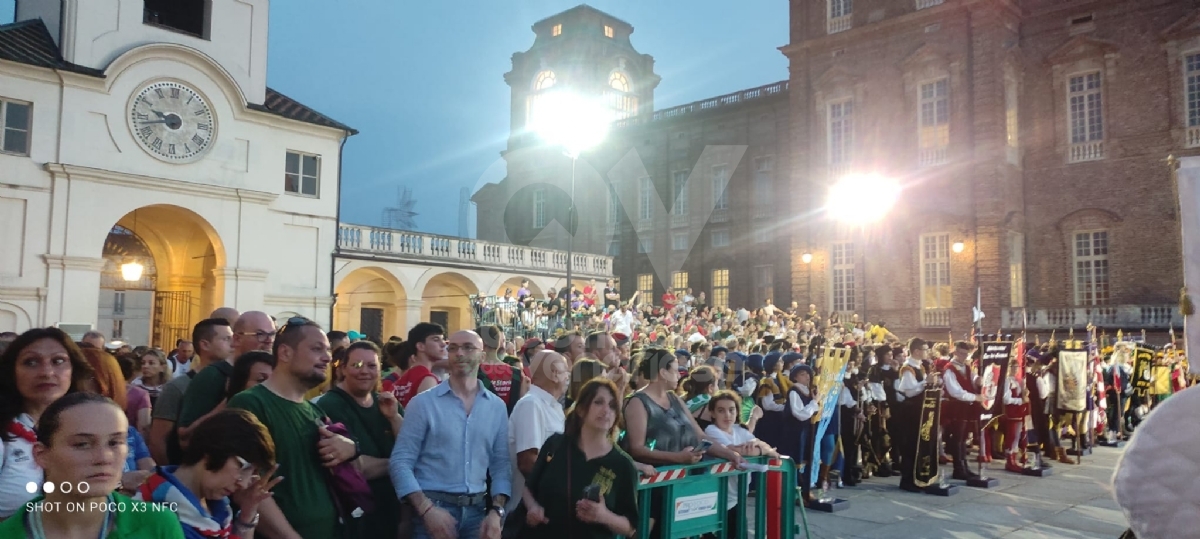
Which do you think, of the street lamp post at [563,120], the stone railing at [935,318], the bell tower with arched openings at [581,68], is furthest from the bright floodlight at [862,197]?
the bell tower with arched openings at [581,68]

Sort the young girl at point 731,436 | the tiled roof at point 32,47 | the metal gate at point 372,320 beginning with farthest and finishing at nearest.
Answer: the metal gate at point 372,320 → the tiled roof at point 32,47 → the young girl at point 731,436

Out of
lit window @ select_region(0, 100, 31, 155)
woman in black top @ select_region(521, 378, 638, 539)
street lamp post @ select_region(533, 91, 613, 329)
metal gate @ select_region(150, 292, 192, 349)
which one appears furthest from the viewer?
street lamp post @ select_region(533, 91, 613, 329)

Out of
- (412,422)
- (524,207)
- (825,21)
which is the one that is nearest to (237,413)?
(412,422)

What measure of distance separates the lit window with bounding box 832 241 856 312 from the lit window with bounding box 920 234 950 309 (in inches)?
106

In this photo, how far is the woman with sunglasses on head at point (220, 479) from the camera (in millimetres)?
3250

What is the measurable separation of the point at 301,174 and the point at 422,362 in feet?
58.8

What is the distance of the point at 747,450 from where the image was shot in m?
6.71

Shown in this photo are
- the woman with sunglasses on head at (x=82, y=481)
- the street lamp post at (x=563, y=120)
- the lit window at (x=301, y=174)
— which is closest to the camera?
the woman with sunglasses on head at (x=82, y=481)

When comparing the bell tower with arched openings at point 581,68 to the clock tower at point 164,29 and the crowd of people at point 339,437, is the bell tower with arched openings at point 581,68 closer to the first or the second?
the clock tower at point 164,29

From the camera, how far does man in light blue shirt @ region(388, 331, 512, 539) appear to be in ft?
15.5

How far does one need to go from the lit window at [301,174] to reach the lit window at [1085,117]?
24598mm

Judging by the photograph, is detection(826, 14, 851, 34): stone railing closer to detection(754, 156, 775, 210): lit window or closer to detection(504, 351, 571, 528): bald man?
detection(754, 156, 775, 210): lit window

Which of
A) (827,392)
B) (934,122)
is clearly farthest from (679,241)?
(827,392)

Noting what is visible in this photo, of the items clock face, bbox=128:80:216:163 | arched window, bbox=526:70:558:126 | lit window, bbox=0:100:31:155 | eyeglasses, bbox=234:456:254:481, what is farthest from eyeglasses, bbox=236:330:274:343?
arched window, bbox=526:70:558:126
